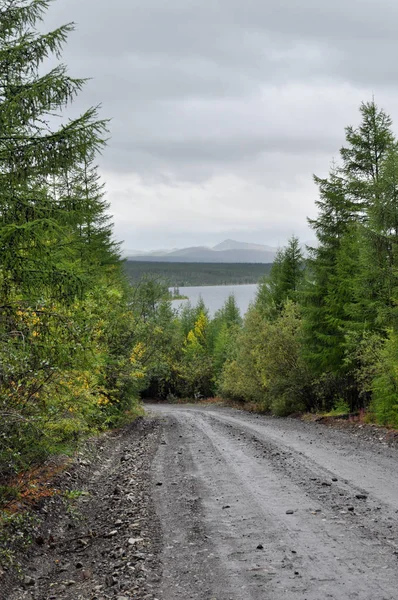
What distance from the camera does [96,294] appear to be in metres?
14.5

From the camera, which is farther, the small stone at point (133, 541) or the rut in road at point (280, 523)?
the small stone at point (133, 541)

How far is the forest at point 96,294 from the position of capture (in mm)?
8211

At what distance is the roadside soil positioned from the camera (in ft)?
19.3

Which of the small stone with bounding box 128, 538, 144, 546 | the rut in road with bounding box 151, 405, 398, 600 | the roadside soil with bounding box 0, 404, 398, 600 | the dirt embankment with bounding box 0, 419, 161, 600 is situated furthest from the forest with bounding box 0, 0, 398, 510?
the rut in road with bounding box 151, 405, 398, 600

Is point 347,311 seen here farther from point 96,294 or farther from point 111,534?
point 111,534

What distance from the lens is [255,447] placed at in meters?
15.2

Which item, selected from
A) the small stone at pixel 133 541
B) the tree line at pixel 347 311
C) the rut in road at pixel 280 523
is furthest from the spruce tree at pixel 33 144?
the tree line at pixel 347 311

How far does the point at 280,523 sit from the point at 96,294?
334 inches

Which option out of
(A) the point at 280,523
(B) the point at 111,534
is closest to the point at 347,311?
(A) the point at 280,523

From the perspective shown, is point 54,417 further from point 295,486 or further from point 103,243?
point 103,243

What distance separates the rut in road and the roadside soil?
0.02m

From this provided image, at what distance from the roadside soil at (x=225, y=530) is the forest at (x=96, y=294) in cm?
139

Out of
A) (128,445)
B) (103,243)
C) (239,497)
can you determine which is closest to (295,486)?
(239,497)

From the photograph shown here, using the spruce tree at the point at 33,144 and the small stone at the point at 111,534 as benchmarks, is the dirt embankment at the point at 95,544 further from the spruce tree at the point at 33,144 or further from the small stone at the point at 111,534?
the spruce tree at the point at 33,144
